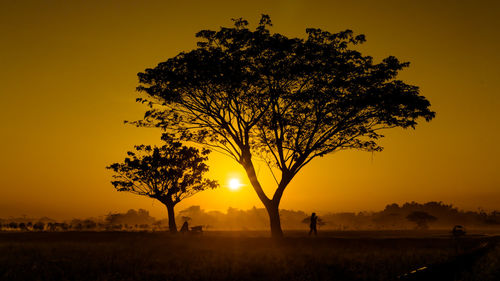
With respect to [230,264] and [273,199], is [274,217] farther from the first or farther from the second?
[230,264]

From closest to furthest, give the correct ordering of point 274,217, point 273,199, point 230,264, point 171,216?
point 230,264, point 274,217, point 273,199, point 171,216

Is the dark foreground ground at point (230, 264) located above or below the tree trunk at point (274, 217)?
below

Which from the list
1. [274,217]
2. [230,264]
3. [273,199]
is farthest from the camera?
[273,199]

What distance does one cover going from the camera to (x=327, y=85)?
33.6 metres

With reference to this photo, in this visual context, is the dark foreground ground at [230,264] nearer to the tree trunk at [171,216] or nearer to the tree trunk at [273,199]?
the tree trunk at [273,199]

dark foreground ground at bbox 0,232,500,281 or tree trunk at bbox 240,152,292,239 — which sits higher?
tree trunk at bbox 240,152,292,239

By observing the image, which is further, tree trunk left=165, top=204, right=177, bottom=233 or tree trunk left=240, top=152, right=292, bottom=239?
tree trunk left=165, top=204, right=177, bottom=233

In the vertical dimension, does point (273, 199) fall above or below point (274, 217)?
above

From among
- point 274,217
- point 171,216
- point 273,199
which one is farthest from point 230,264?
point 171,216

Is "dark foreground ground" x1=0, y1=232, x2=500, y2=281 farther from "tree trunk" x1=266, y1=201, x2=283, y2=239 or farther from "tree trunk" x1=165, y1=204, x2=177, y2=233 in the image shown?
"tree trunk" x1=165, y1=204, x2=177, y2=233

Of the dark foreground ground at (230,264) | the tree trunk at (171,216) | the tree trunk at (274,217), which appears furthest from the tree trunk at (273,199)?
the tree trunk at (171,216)

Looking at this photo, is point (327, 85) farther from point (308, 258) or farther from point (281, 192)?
point (308, 258)

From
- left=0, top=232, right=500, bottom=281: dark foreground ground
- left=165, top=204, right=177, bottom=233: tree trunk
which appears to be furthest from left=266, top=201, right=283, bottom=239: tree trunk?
left=165, top=204, right=177, bottom=233: tree trunk

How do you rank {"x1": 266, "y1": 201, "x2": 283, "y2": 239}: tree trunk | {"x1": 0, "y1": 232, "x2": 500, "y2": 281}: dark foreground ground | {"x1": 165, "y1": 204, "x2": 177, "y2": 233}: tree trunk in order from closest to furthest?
{"x1": 0, "y1": 232, "x2": 500, "y2": 281}: dark foreground ground < {"x1": 266, "y1": 201, "x2": 283, "y2": 239}: tree trunk < {"x1": 165, "y1": 204, "x2": 177, "y2": 233}: tree trunk
